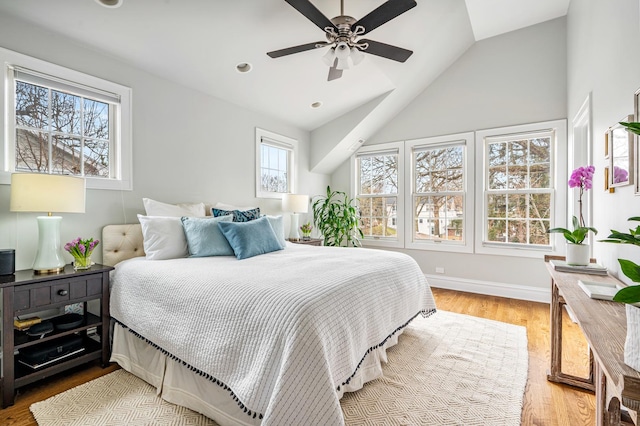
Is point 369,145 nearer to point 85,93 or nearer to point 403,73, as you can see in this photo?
point 403,73

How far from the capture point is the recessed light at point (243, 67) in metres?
3.30

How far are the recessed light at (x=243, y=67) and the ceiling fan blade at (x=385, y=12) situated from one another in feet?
4.55

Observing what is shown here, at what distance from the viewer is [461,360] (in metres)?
2.39

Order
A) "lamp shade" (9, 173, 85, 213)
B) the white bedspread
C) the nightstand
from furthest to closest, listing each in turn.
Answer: "lamp shade" (9, 173, 85, 213), the nightstand, the white bedspread

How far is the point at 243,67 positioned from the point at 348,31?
55.1 inches

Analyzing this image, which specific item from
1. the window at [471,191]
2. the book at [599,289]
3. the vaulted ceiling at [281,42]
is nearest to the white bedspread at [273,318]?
the book at [599,289]

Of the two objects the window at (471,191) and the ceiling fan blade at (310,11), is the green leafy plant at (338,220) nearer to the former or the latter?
the window at (471,191)

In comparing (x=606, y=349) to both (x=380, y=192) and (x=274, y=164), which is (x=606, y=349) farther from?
(x=380, y=192)

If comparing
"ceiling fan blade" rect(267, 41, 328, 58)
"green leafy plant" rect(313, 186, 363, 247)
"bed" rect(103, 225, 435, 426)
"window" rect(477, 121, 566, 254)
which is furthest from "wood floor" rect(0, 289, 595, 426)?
"ceiling fan blade" rect(267, 41, 328, 58)

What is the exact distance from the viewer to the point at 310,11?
2146mm

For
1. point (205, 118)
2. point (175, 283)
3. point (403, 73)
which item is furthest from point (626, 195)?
point (205, 118)

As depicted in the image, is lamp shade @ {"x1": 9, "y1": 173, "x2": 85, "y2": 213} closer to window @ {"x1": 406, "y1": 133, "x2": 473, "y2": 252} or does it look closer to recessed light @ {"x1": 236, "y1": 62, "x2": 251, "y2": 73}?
recessed light @ {"x1": 236, "y1": 62, "x2": 251, "y2": 73}

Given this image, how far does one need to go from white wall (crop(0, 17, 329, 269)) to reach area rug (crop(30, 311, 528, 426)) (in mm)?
1173

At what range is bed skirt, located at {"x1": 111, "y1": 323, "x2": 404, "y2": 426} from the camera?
1608mm
